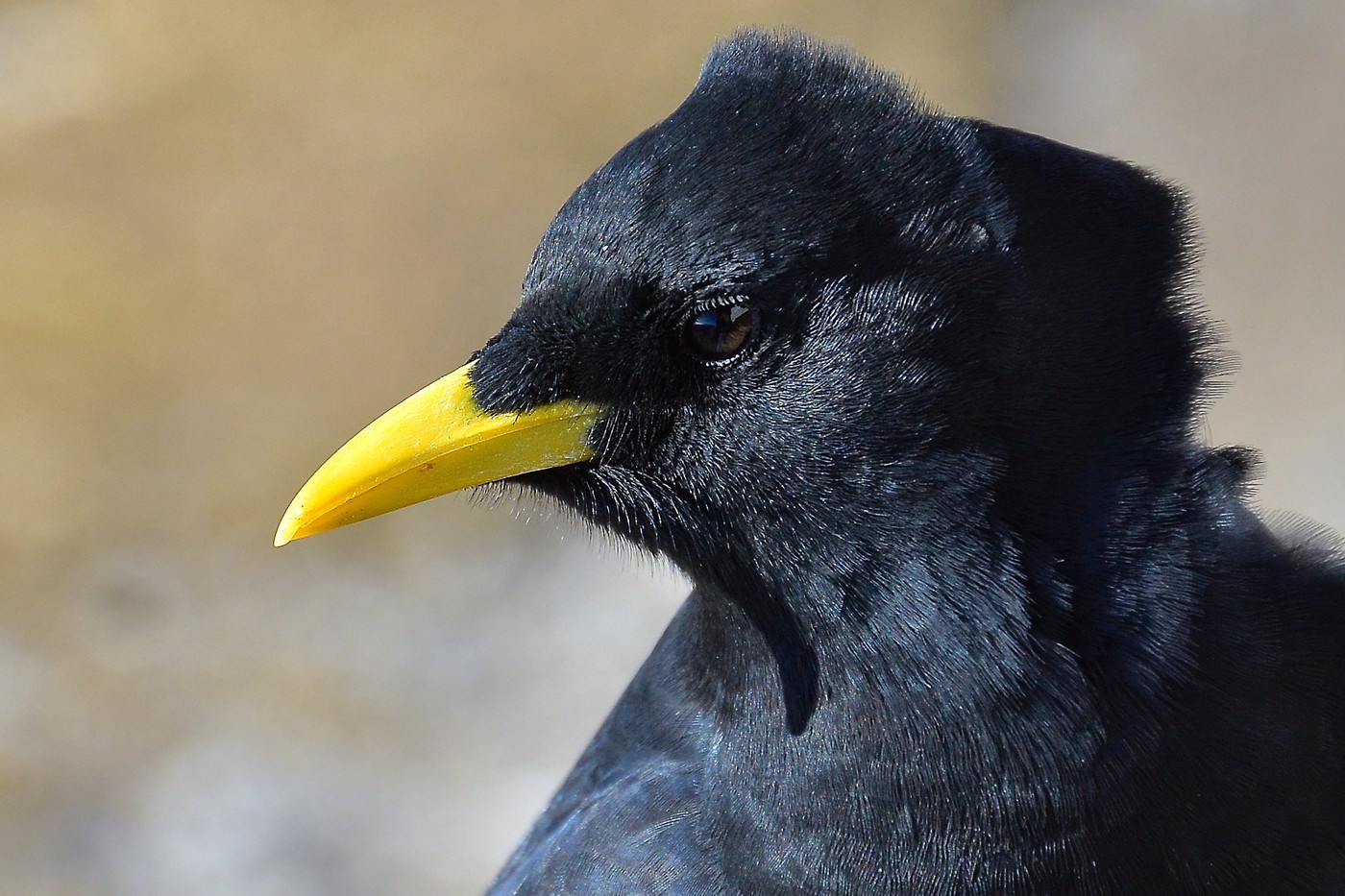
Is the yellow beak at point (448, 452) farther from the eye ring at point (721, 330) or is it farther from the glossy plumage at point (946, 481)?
the eye ring at point (721, 330)

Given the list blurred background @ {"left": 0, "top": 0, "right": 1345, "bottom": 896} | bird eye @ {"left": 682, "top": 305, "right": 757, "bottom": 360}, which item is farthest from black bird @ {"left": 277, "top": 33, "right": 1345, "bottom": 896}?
blurred background @ {"left": 0, "top": 0, "right": 1345, "bottom": 896}

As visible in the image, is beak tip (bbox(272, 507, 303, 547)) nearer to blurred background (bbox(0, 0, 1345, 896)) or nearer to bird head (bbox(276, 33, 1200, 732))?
bird head (bbox(276, 33, 1200, 732))

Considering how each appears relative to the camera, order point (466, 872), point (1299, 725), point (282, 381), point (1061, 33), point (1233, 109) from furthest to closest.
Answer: point (1061, 33), point (1233, 109), point (282, 381), point (466, 872), point (1299, 725)

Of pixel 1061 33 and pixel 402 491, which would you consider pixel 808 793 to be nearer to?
pixel 402 491

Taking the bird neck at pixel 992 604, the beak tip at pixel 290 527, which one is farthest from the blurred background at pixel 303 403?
the bird neck at pixel 992 604

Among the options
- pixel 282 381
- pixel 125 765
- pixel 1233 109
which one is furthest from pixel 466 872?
pixel 1233 109

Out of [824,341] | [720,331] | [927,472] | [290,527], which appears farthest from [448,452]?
[927,472]

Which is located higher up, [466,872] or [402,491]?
[466,872]
